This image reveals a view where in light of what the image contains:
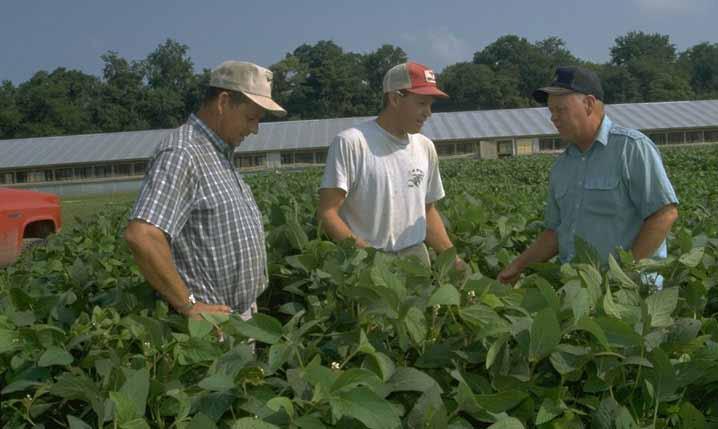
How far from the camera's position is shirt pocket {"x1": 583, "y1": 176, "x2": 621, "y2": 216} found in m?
3.55

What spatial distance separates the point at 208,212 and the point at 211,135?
1.03 feet

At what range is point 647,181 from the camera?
345 cm

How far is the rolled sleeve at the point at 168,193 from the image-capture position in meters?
2.79

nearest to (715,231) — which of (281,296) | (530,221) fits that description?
(530,221)

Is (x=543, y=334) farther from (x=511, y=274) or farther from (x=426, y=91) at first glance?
(x=426, y=91)

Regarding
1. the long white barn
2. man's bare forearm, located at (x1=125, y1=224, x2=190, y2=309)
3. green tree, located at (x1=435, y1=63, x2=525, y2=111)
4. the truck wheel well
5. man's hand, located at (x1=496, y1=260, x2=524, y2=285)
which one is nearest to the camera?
man's bare forearm, located at (x1=125, y1=224, x2=190, y2=309)

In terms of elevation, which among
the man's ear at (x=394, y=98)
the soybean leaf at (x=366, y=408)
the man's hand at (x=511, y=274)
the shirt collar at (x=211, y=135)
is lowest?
the man's hand at (x=511, y=274)

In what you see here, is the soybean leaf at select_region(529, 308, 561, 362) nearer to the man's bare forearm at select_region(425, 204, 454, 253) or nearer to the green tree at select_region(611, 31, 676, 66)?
the man's bare forearm at select_region(425, 204, 454, 253)

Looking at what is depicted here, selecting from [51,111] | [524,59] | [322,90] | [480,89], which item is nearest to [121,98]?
[51,111]

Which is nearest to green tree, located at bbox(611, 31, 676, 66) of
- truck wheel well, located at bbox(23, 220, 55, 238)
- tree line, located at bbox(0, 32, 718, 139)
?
tree line, located at bbox(0, 32, 718, 139)

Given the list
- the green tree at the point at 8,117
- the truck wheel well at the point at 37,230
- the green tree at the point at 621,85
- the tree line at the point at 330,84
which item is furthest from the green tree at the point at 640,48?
the truck wheel well at the point at 37,230

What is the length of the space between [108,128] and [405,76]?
272 ft

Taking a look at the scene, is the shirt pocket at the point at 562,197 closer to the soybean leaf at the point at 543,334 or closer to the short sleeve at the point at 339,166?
the short sleeve at the point at 339,166

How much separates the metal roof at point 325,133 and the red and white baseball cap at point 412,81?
4378 cm
